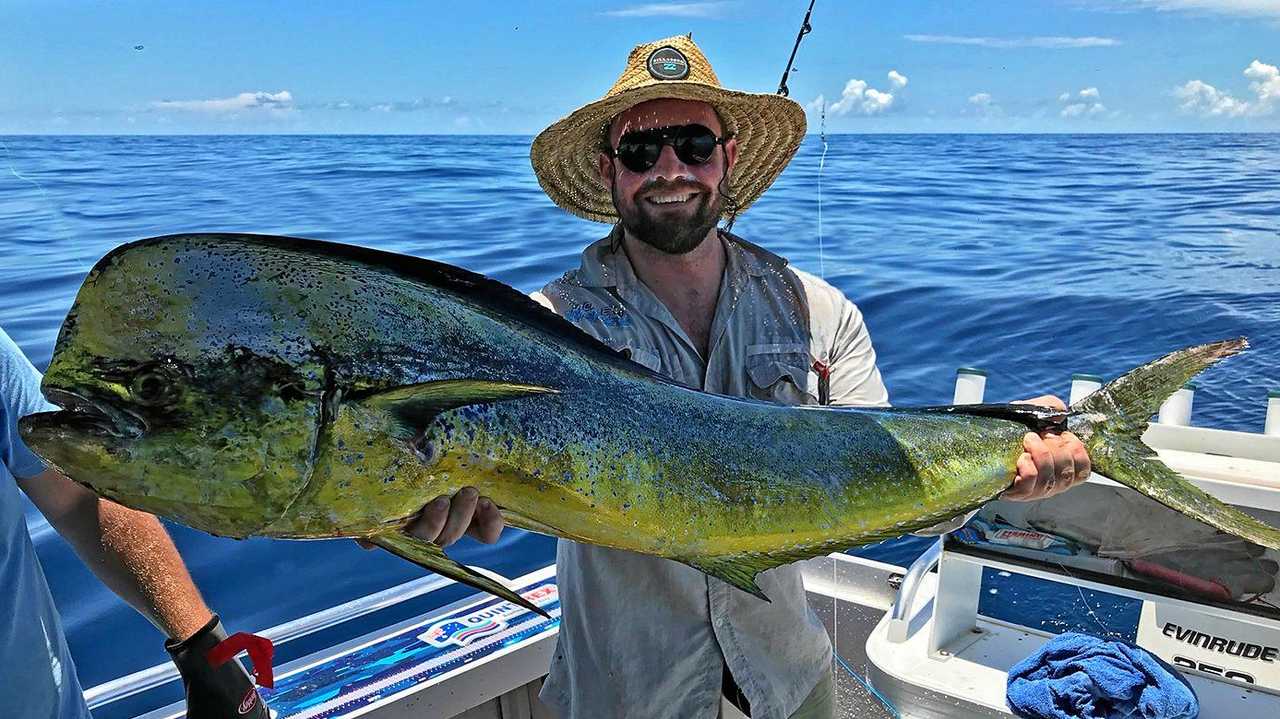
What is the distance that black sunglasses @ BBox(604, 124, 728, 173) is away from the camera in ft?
7.54

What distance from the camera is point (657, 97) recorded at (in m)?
2.36

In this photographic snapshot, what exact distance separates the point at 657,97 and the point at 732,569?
1.29m

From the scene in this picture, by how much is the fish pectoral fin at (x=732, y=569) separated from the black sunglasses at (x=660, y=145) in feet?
3.58

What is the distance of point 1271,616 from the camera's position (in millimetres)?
2979

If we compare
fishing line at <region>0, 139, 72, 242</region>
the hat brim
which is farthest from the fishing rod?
fishing line at <region>0, 139, 72, 242</region>

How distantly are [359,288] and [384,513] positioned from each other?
309 millimetres

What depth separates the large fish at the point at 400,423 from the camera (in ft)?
3.85

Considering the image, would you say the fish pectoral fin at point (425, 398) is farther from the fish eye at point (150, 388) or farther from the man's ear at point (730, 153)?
the man's ear at point (730, 153)

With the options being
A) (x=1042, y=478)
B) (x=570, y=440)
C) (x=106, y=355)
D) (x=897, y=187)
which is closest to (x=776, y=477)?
(x=570, y=440)

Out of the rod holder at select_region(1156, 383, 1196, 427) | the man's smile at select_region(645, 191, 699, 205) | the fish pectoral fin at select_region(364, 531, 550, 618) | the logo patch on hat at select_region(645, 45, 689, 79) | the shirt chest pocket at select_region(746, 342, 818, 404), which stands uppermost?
the logo patch on hat at select_region(645, 45, 689, 79)

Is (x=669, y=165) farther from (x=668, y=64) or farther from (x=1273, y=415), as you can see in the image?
(x=1273, y=415)

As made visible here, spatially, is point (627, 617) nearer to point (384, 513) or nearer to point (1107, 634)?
point (384, 513)

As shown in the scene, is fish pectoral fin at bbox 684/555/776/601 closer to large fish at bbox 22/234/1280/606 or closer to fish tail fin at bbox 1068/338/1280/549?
large fish at bbox 22/234/1280/606

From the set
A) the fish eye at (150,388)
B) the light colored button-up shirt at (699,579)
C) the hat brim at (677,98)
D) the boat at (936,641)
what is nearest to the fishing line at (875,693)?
the boat at (936,641)
